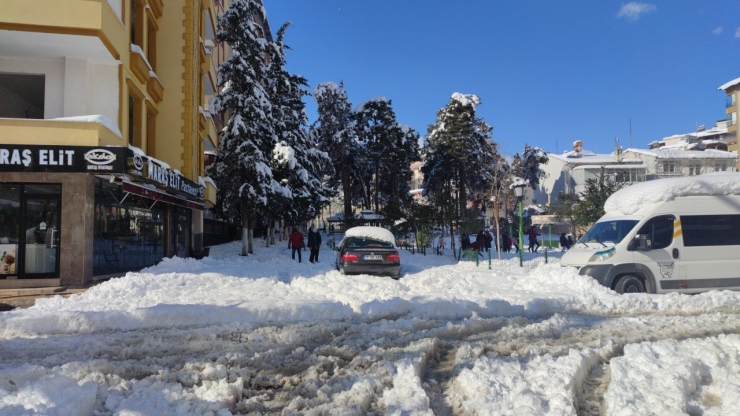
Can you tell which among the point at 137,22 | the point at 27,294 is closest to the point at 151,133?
the point at 137,22

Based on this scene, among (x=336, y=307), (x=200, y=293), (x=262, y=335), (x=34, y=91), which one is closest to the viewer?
(x=262, y=335)

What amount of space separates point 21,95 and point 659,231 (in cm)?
1892

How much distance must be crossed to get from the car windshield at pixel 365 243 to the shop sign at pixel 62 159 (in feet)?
23.3

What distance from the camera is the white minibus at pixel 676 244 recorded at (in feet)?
38.0

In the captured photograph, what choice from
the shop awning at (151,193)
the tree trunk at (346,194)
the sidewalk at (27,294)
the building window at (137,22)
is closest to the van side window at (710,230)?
the shop awning at (151,193)

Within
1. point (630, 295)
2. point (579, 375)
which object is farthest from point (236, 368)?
point (630, 295)

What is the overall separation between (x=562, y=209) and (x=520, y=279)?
1806 centimetres

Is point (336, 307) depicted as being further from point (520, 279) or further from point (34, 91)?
point (34, 91)

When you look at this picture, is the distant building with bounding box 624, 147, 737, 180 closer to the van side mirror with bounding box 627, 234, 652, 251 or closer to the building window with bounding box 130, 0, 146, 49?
the van side mirror with bounding box 627, 234, 652, 251

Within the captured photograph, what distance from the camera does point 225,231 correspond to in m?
44.9

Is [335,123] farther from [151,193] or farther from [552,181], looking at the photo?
[552,181]

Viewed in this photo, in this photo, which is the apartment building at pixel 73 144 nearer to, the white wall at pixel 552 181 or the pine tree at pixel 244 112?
the pine tree at pixel 244 112

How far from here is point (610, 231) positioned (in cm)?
1241

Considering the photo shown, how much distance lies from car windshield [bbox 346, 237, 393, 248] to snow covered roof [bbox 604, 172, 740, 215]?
278 inches
